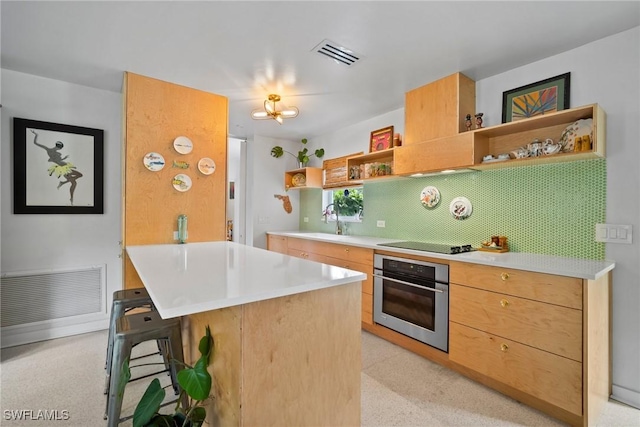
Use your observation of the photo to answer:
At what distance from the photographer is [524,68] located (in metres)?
2.40

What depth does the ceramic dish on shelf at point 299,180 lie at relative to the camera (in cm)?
464

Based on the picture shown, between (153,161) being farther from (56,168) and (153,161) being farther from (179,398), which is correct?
(179,398)

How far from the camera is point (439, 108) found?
2.65 m

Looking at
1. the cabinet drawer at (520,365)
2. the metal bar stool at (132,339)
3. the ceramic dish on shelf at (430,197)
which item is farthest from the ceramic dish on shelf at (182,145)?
the cabinet drawer at (520,365)

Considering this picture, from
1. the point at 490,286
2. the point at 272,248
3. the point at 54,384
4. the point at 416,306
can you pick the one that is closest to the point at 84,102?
the point at 54,384

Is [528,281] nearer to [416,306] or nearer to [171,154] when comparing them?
[416,306]

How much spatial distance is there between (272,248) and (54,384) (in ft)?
9.45

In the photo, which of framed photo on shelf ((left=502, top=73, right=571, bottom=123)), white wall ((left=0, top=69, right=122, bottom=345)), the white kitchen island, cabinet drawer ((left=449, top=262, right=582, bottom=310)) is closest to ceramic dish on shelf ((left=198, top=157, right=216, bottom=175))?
white wall ((left=0, top=69, right=122, bottom=345))

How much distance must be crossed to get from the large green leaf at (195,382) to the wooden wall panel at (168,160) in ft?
5.94

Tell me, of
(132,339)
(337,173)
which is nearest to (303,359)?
(132,339)

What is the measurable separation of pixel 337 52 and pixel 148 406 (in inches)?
94.7

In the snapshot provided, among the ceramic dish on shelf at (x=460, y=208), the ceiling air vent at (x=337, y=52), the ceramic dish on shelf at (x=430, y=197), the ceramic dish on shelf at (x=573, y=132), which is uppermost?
the ceiling air vent at (x=337, y=52)

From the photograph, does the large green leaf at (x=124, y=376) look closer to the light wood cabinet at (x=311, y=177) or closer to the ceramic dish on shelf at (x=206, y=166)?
the ceramic dish on shelf at (x=206, y=166)

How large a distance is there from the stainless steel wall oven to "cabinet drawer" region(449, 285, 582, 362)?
12cm
